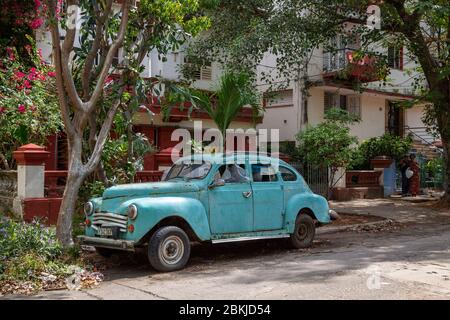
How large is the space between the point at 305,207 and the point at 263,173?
3.64 feet

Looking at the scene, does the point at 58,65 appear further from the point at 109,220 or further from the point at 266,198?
the point at 266,198

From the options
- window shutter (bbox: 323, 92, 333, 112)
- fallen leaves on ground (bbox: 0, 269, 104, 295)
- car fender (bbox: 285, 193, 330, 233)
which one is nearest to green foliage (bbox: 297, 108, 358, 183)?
car fender (bbox: 285, 193, 330, 233)

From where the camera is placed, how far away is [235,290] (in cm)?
715

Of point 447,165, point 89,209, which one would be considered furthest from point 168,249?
point 447,165

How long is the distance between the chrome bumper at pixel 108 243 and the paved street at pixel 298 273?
0.44 metres

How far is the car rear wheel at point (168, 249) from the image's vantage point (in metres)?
8.28

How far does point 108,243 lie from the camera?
845cm

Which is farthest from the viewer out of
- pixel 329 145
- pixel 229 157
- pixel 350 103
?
pixel 350 103

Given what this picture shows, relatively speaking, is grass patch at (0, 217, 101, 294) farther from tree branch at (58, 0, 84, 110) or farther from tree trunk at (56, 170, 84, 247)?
tree branch at (58, 0, 84, 110)

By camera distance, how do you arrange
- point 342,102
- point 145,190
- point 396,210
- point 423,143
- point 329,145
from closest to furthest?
point 145,190 → point 396,210 → point 329,145 → point 342,102 → point 423,143

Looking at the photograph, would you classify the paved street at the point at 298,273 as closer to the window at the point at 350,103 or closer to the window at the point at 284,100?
the window at the point at 284,100

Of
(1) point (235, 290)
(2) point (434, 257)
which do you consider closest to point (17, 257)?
(1) point (235, 290)
